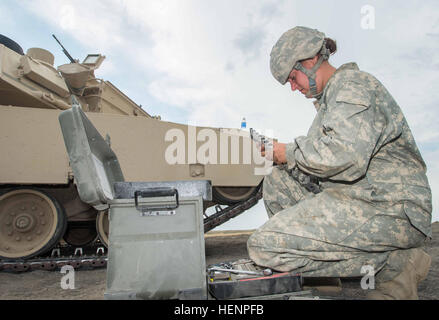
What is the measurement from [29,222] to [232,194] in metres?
2.63

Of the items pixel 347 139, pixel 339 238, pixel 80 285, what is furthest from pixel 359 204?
→ pixel 80 285

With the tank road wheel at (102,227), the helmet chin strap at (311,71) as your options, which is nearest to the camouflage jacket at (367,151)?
the helmet chin strap at (311,71)

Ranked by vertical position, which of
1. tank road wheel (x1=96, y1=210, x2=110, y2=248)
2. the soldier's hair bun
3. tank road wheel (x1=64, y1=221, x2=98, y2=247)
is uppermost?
the soldier's hair bun

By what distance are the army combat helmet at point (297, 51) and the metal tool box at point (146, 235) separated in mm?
1029

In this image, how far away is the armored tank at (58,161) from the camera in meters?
3.78

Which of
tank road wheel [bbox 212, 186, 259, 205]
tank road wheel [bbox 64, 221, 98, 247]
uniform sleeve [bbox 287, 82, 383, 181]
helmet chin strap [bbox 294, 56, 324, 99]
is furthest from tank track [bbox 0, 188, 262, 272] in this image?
uniform sleeve [bbox 287, 82, 383, 181]

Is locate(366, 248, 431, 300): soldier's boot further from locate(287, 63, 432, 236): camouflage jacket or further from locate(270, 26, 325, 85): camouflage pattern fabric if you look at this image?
locate(270, 26, 325, 85): camouflage pattern fabric

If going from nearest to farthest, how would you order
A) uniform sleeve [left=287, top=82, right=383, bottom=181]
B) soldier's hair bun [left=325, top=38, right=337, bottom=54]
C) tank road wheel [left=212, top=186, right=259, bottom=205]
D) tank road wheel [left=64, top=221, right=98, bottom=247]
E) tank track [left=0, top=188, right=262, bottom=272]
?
uniform sleeve [left=287, top=82, right=383, bottom=181], soldier's hair bun [left=325, top=38, right=337, bottom=54], tank track [left=0, top=188, right=262, bottom=272], tank road wheel [left=212, top=186, right=259, bottom=205], tank road wheel [left=64, top=221, right=98, bottom=247]

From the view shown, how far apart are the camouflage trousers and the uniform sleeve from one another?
18 centimetres

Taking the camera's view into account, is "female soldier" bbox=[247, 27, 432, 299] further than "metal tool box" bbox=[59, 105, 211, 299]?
Yes

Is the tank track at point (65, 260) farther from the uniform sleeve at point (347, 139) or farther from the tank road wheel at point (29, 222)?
the uniform sleeve at point (347, 139)

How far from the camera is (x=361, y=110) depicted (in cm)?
157

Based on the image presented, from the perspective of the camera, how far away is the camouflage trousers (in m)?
1.61
